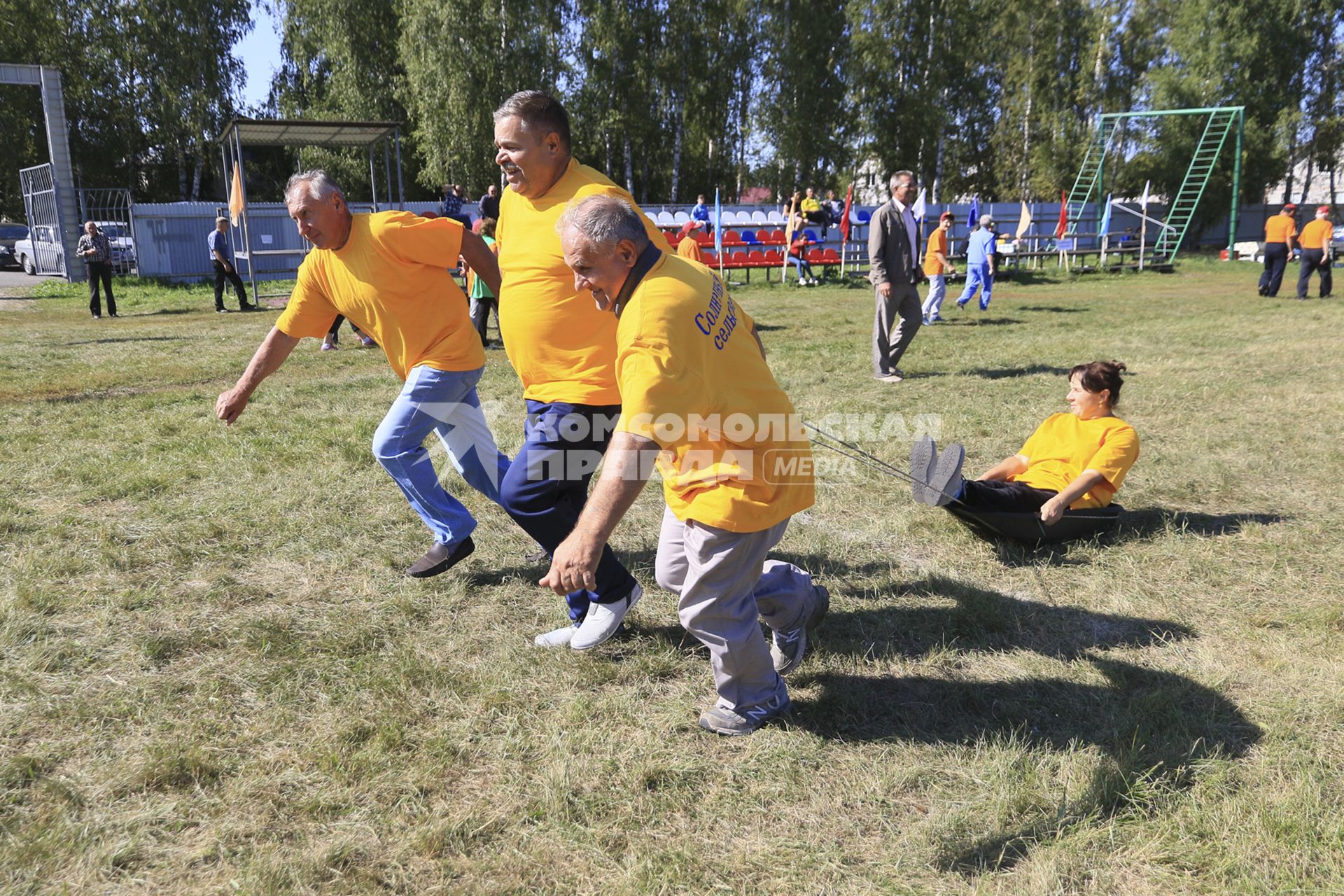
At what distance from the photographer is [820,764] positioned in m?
2.76

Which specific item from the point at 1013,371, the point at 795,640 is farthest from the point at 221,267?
the point at 795,640

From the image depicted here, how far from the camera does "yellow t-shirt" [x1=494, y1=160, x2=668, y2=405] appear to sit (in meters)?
3.15

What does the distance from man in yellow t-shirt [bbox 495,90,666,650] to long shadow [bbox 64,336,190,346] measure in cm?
1130

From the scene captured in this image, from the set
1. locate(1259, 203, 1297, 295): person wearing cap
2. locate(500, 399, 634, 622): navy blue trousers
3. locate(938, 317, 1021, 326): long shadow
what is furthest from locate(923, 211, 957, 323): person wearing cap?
locate(500, 399, 634, 622): navy blue trousers

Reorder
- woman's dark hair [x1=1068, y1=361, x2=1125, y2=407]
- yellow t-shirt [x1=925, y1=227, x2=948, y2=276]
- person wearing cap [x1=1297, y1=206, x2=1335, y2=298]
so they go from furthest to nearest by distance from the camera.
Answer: person wearing cap [x1=1297, y1=206, x2=1335, y2=298] < yellow t-shirt [x1=925, y1=227, x2=948, y2=276] < woman's dark hair [x1=1068, y1=361, x2=1125, y2=407]

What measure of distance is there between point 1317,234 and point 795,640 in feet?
58.8

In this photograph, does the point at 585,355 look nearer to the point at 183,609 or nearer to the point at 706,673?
the point at 706,673

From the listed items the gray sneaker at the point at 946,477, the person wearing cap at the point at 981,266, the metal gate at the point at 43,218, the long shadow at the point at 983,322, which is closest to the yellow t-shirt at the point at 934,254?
the person wearing cap at the point at 981,266

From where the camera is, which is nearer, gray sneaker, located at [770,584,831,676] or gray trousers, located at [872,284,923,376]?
gray sneaker, located at [770,584,831,676]

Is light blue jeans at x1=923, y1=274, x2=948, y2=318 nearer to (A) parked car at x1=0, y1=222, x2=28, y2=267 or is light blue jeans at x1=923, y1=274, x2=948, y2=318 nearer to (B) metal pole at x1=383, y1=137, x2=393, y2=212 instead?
(B) metal pole at x1=383, y1=137, x2=393, y2=212

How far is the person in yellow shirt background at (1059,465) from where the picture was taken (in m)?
4.13

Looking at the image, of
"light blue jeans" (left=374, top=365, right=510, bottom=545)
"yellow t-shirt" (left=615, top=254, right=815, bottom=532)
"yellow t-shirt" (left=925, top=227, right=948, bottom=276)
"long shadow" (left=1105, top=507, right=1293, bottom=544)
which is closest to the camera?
"yellow t-shirt" (left=615, top=254, right=815, bottom=532)

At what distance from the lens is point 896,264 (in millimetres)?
8609

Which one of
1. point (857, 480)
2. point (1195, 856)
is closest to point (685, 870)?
point (1195, 856)
